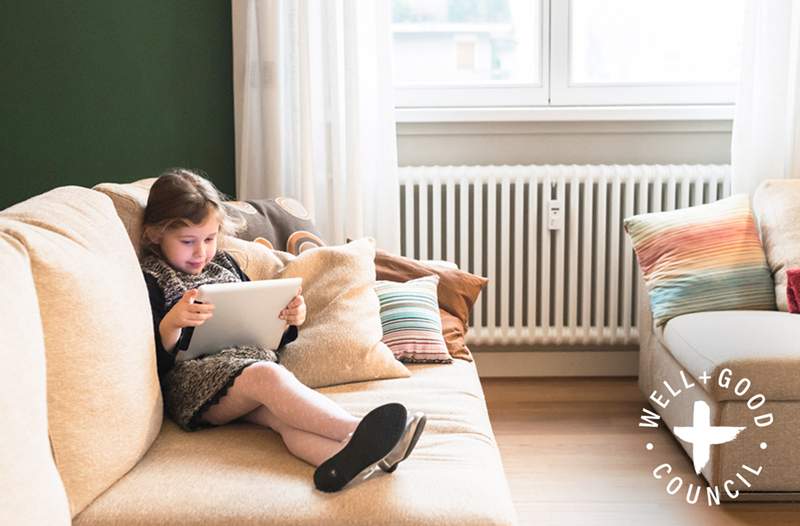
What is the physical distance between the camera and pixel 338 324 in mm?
2324

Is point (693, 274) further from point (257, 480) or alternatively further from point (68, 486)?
point (68, 486)

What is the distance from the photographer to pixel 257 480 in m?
1.71

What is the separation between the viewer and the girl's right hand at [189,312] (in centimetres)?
197

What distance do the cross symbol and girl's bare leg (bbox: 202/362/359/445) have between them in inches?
42.8

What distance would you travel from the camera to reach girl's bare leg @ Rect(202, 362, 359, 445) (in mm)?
1854

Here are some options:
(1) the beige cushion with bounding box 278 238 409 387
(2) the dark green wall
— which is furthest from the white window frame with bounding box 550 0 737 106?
(1) the beige cushion with bounding box 278 238 409 387

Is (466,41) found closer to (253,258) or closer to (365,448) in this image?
(253,258)

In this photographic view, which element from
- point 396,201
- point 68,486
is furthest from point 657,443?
point 68,486

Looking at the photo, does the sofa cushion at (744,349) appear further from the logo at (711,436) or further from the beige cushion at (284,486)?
the beige cushion at (284,486)

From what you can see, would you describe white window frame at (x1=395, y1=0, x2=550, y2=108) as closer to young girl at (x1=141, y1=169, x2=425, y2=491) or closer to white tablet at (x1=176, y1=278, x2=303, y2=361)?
young girl at (x1=141, y1=169, x2=425, y2=491)

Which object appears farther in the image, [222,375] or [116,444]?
[222,375]

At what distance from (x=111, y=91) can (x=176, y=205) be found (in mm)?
1581

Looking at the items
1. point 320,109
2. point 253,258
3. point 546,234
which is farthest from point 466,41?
point 253,258

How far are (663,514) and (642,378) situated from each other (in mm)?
909
